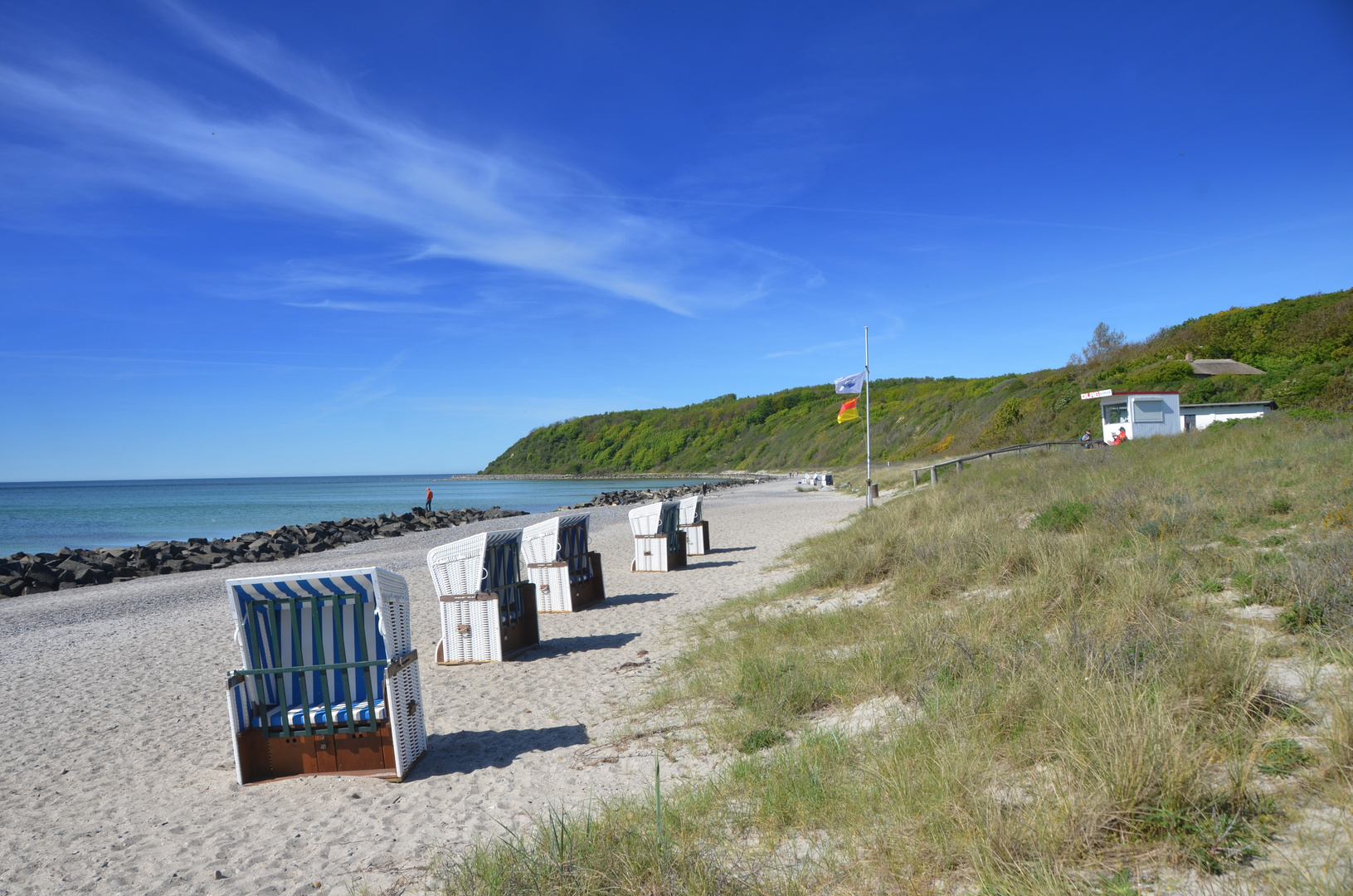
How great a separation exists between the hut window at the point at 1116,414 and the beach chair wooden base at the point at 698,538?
1688cm

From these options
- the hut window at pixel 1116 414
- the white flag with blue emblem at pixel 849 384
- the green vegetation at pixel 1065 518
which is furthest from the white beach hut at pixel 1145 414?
the green vegetation at pixel 1065 518

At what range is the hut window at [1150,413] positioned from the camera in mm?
24766

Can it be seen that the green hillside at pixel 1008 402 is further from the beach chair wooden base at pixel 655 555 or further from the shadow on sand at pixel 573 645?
the shadow on sand at pixel 573 645

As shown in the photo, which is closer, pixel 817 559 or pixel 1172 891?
pixel 1172 891

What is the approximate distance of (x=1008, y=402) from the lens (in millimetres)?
48156

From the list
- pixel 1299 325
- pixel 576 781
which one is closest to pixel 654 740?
pixel 576 781

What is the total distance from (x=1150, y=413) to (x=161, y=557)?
104 feet

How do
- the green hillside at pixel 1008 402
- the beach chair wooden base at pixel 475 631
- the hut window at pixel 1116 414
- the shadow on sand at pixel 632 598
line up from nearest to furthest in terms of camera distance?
the beach chair wooden base at pixel 475 631 → the shadow on sand at pixel 632 598 → the hut window at pixel 1116 414 → the green hillside at pixel 1008 402

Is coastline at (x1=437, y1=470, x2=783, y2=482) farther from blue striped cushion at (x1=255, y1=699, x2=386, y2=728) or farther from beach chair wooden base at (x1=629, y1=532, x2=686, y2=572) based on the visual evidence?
blue striped cushion at (x1=255, y1=699, x2=386, y2=728)

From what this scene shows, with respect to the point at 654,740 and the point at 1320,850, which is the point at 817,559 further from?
the point at 1320,850

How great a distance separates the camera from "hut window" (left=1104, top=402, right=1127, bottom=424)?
82.6ft

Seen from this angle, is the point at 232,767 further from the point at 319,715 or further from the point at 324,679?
the point at 324,679

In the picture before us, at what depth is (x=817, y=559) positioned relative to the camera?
10.7 metres

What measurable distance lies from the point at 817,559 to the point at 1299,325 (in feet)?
130
